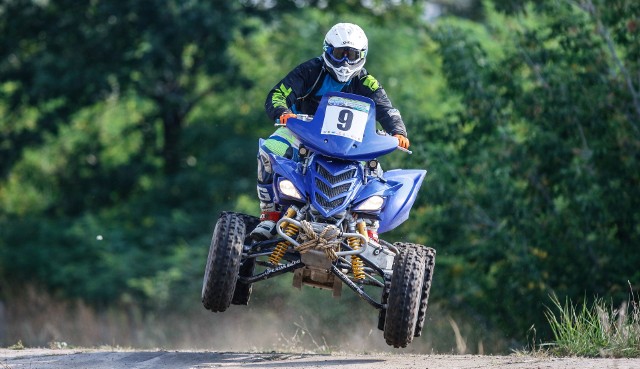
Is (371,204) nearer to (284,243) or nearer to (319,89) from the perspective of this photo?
(284,243)

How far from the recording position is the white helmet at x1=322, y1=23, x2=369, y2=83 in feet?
36.0

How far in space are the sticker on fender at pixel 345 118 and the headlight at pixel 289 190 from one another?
1.77ft

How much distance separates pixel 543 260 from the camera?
18.5 m

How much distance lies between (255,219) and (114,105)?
21222mm

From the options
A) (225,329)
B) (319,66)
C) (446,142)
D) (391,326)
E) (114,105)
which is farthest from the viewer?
(114,105)

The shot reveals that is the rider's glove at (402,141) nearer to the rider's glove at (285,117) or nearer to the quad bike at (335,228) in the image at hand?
the quad bike at (335,228)

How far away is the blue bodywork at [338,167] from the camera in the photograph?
1040cm

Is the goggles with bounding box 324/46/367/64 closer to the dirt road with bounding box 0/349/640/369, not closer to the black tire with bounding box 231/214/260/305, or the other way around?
Result: the black tire with bounding box 231/214/260/305

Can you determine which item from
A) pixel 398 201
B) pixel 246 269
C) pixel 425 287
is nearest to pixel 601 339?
pixel 425 287

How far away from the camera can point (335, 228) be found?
10078mm

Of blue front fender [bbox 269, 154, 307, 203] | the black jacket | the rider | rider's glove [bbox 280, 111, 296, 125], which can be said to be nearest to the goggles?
the rider

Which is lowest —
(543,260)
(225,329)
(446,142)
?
(225,329)

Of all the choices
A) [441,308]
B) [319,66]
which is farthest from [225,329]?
[319,66]

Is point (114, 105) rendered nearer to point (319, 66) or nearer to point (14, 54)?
point (14, 54)
